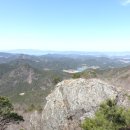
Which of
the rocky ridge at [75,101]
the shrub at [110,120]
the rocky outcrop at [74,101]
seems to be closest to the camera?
the shrub at [110,120]

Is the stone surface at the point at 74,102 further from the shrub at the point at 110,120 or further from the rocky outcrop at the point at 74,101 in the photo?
A: the shrub at the point at 110,120

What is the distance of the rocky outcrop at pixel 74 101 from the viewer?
51844 millimetres

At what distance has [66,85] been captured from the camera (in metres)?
56.5

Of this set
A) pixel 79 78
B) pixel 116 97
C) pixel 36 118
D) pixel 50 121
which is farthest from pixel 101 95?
pixel 36 118

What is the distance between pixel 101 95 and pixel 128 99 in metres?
5.03

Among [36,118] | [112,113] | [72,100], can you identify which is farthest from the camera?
[36,118]

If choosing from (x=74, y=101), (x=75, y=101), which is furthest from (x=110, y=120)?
(x=74, y=101)

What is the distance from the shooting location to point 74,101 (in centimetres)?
5362

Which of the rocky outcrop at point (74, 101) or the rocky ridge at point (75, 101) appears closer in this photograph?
the rocky ridge at point (75, 101)

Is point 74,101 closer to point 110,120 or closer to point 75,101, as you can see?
point 75,101

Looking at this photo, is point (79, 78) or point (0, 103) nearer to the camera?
point (0, 103)

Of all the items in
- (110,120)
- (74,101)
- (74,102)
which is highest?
(110,120)

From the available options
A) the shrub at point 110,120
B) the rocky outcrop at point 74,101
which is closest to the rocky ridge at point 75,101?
the rocky outcrop at point 74,101

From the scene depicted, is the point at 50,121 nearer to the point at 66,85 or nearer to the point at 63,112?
the point at 63,112
